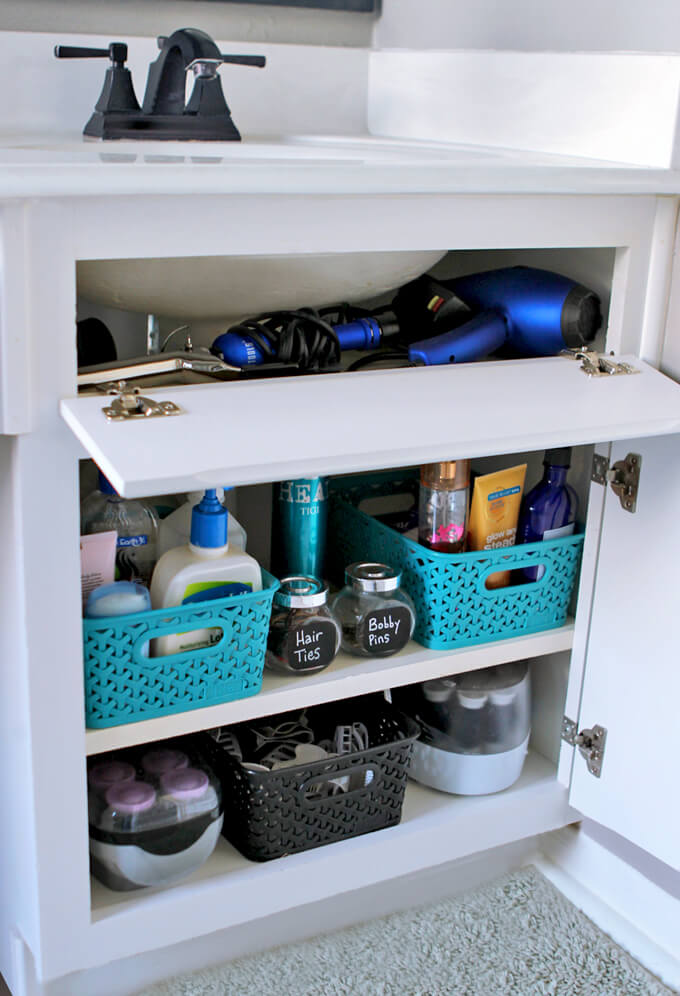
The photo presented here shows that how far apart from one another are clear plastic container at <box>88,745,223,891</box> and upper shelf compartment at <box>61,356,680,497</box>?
419 millimetres

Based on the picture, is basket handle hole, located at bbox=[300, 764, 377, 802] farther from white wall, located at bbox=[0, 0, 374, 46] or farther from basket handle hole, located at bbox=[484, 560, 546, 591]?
white wall, located at bbox=[0, 0, 374, 46]

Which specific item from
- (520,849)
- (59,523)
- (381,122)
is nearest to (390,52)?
(381,122)

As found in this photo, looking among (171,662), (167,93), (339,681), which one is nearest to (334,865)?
(339,681)

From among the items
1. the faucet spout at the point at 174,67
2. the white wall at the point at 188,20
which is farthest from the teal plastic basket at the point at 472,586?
the white wall at the point at 188,20

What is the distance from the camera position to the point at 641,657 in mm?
1118

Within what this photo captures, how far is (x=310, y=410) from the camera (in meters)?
0.87

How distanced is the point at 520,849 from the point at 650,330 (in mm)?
669

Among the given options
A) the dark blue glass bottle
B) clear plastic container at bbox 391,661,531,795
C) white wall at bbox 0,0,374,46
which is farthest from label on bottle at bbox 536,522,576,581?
white wall at bbox 0,0,374,46

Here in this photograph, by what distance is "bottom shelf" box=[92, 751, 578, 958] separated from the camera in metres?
1.04

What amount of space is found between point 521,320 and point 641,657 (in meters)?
0.39

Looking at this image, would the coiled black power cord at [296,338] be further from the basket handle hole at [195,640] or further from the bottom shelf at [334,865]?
the bottom shelf at [334,865]

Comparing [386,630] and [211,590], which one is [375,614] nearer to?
[386,630]

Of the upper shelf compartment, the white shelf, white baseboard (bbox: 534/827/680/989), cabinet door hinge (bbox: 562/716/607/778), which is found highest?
the upper shelf compartment

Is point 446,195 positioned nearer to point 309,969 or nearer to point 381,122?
point 381,122
